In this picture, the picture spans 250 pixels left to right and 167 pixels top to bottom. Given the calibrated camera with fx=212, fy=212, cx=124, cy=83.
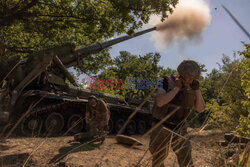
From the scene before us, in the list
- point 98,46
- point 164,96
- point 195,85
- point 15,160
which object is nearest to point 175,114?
point 164,96

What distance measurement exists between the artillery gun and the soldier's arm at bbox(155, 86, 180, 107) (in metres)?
5.56

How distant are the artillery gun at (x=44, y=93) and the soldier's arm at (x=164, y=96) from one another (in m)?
5.56

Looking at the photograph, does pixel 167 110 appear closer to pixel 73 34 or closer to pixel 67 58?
pixel 67 58

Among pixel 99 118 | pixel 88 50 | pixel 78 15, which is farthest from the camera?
pixel 88 50

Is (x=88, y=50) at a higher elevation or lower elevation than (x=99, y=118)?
higher

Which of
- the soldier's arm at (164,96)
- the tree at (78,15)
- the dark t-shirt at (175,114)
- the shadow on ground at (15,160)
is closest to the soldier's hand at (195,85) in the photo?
Answer: the dark t-shirt at (175,114)

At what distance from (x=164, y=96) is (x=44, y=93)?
731 centimetres

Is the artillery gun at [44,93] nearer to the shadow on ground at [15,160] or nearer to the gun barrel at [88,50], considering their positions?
the gun barrel at [88,50]

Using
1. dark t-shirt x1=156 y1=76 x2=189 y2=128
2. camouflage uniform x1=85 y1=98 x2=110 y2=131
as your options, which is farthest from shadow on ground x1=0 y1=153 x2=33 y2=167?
camouflage uniform x1=85 y1=98 x2=110 y2=131

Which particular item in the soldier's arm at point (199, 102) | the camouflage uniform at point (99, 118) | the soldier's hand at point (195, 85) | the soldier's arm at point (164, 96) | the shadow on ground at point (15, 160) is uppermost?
the soldier's hand at point (195, 85)

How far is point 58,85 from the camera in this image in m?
10.7

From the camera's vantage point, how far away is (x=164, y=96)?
2617 millimetres

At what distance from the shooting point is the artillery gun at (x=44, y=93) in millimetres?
8445

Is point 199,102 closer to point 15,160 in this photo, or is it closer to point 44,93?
point 15,160
